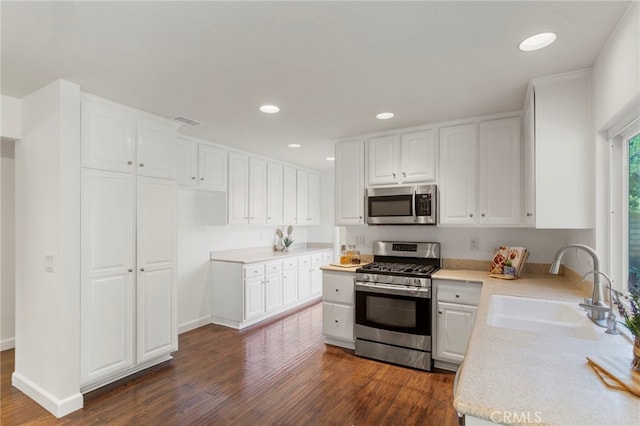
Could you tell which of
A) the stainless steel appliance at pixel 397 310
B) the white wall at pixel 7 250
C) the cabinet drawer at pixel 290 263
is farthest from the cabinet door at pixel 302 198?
the white wall at pixel 7 250

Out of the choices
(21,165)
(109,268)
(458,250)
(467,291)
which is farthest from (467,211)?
(21,165)

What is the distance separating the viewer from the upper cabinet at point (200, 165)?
3729 mm

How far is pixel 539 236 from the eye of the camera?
3119 millimetres

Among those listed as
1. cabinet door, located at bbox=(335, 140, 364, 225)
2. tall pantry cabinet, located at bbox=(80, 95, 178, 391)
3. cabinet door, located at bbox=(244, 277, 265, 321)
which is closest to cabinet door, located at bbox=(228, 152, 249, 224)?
cabinet door, located at bbox=(244, 277, 265, 321)

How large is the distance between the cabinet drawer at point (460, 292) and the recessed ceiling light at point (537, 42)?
184 cm

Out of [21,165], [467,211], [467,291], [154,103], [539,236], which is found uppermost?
[154,103]

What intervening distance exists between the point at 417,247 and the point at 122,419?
295 centimetres

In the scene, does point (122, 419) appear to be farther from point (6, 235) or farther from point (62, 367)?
point (6, 235)

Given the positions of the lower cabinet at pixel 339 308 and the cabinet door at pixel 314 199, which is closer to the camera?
the lower cabinet at pixel 339 308

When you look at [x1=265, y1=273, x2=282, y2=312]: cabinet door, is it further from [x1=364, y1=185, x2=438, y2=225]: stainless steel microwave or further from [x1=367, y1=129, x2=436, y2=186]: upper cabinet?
[x1=367, y1=129, x2=436, y2=186]: upper cabinet

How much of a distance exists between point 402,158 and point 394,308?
1.55m

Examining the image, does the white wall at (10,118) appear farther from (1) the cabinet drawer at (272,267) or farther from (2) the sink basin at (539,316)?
Result: (2) the sink basin at (539,316)

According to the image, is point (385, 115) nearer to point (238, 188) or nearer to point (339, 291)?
point (339, 291)

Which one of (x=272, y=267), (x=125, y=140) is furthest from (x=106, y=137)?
(x=272, y=267)
